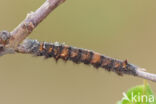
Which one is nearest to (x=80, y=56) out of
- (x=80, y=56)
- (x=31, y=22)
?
(x=80, y=56)

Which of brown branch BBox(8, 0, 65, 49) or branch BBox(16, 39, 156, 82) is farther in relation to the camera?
branch BBox(16, 39, 156, 82)

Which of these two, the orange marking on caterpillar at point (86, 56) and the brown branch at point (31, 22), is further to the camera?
the orange marking on caterpillar at point (86, 56)

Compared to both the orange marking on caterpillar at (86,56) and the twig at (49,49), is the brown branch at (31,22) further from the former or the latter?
the orange marking on caterpillar at (86,56)

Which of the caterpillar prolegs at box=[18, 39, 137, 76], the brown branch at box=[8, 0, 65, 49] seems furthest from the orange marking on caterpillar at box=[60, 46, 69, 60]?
the brown branch at box=[8, 0, 65, 49]

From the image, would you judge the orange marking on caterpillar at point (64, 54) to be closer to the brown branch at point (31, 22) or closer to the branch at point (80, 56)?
the branch at point (80, 56)

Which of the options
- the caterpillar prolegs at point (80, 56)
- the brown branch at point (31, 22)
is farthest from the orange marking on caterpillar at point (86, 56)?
the brown branch at point (31, 22)

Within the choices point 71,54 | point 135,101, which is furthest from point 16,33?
point 135,101

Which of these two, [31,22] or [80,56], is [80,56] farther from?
[31,22]

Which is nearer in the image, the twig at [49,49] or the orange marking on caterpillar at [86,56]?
the twig at [49,49]

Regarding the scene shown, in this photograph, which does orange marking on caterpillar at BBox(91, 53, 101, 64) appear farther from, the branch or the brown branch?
the brown branch

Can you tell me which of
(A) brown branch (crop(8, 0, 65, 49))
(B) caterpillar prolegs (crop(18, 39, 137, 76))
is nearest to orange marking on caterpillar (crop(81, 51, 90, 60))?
(B) caterpillar prolegs (crop(18, 39, 137, 76))
